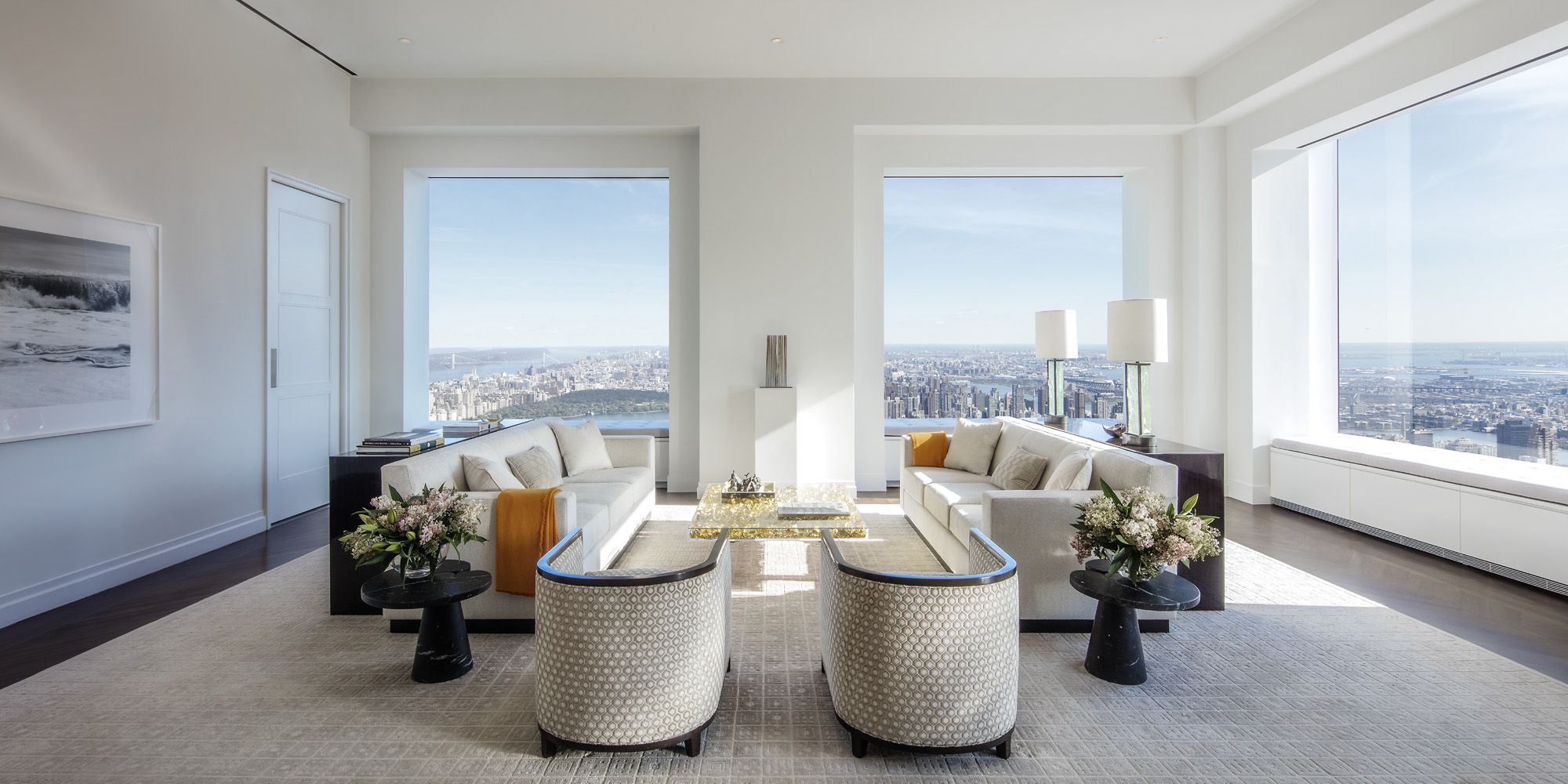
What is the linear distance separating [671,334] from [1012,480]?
3.63m

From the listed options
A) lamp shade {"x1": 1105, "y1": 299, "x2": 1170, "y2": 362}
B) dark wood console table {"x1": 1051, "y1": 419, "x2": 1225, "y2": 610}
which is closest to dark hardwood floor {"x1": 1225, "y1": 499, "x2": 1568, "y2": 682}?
dark wood console table {"x1": 1051, "y1": 419, "x2": 1225, "y2": 610}

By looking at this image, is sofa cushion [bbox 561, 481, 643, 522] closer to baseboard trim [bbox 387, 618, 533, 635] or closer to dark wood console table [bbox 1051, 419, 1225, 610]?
baseboard trim [bbox 387, 618, 533, 635]

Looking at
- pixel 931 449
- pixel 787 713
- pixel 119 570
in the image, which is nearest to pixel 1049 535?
pixel 787 713

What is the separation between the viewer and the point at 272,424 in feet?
17.5

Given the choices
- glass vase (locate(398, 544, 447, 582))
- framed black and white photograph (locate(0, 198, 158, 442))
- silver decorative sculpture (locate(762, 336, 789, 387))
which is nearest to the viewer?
glass vase (locate(398, 544, 447, 582))

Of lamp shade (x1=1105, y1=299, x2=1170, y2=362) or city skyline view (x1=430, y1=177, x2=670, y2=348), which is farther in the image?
city skyline view (x1=430, y1=177, x2=670, y2=348)

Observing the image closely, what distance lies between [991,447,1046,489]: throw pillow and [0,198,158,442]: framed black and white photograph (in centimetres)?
516

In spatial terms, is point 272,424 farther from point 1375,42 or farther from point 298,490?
point 1375,42

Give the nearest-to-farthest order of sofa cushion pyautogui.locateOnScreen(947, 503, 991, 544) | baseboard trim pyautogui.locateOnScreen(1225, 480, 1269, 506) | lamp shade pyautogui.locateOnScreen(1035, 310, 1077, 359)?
sofa cushion pyautogui.locateOnScreen(947, 503, 991, 544) → lamp shade pyautogui.locateOnScreen(1035, 310, 1077, 359) → baseboard trim pyautogui.locateOnScreen(1225, 480, 1269, 506)

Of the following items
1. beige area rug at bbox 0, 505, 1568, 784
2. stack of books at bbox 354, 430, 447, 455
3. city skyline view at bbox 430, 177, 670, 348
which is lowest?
beige area rug at bbox 0, 505, 1568, 784

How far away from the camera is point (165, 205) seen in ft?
14.4

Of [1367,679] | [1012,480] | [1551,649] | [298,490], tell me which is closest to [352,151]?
[298,490]

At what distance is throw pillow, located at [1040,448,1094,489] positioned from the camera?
3.56m

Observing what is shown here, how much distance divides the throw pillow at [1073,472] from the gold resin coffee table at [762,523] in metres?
1.03
